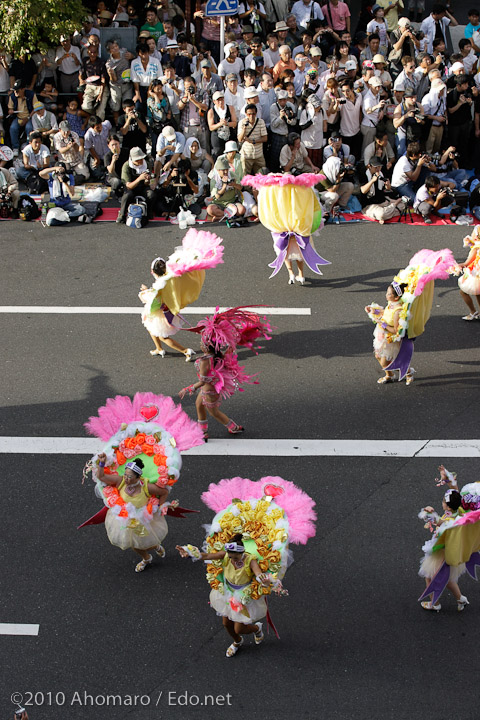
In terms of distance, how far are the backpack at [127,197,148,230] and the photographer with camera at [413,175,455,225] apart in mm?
4534

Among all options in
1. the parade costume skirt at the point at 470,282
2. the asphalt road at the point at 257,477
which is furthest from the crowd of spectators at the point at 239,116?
the parade costume skirt at the point at 470,282

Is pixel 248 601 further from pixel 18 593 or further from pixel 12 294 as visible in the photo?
pixel 12 294

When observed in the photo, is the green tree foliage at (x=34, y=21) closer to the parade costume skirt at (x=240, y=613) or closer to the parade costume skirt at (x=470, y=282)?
the parade costume skirt at (x=470, y=282)

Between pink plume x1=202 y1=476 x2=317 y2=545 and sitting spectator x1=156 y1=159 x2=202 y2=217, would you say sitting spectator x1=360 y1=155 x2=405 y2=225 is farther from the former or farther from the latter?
pink plume x1=202 y1=476 x2=317 y2=545

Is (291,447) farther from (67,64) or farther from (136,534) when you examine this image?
(67,64)

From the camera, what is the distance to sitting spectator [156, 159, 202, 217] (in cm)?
1418

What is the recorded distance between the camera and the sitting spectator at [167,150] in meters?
14.7

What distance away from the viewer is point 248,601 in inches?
242

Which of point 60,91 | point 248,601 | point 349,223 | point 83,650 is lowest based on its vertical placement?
point 83,650

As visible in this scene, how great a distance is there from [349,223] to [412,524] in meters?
Answer: 7.32

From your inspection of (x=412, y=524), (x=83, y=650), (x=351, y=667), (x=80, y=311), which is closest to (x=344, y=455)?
(x=412, y=524)

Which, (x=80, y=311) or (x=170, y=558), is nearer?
(x=170, y=558)

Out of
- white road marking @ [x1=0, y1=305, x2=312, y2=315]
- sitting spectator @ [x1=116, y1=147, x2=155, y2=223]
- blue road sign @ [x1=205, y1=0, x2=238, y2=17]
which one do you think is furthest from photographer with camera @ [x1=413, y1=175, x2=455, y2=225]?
blue road sign @ [x1=205, y1=0, x2=238, y2=17]

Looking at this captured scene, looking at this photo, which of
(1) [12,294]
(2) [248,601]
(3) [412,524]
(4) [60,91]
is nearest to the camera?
(2) [248,601]
